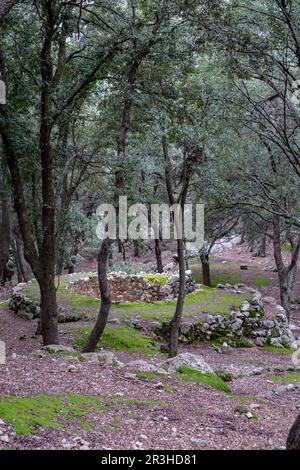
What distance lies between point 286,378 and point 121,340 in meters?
4.33

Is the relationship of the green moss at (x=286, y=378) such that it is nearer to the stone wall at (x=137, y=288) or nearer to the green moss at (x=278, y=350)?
the green moss at (x=278, y=350)

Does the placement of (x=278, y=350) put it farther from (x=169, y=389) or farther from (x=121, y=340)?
(x=169, y=389)

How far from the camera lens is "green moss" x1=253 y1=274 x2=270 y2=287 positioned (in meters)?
26.3

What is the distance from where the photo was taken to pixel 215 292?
1861cm

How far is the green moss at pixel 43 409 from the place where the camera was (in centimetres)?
477

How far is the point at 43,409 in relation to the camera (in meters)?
5.40

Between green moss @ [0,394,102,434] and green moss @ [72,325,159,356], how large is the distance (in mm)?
5898

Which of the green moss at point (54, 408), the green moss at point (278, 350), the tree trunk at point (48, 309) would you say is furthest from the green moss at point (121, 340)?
the green moss at point (54, 408)

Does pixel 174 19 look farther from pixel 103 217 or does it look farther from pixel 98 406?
pixel 98 406

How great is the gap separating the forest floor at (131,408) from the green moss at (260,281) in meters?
15.6

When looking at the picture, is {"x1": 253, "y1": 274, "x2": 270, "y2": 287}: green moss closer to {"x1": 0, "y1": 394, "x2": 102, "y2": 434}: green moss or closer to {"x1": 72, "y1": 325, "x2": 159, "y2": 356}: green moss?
{"x1": 72, "y1": 325, "x2": 159, "y2": 356}: green moss

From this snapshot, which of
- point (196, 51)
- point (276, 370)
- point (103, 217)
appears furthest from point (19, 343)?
point (196, 51)

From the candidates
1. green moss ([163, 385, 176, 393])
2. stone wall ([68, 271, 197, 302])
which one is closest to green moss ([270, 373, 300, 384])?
green moss ([163, 385, 176, 393])

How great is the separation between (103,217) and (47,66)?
3568mm
